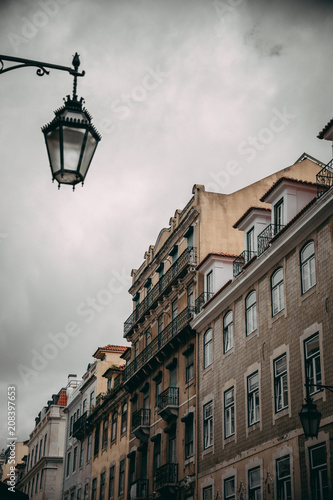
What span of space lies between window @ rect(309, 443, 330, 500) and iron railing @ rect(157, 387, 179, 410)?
1263 centimetres

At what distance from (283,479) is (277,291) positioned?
598cm

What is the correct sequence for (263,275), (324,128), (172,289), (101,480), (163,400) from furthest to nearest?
(101,480) < (172,289) < (163,400) < (263,275) < (324,128)

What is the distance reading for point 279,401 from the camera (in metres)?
23.0

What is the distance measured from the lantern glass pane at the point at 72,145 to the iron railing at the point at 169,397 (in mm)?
26250

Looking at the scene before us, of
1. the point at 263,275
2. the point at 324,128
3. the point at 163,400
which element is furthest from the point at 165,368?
the point at 324,128

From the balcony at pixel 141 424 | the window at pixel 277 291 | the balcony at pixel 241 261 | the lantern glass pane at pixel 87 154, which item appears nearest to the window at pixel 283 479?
the window at pixel 277 291

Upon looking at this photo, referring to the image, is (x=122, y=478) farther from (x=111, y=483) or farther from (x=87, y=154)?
(x=87, y=154)

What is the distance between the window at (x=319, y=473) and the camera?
19.6 meters

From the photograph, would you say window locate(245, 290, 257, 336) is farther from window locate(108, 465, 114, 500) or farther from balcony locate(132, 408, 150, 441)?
window locate(108, 465, 114, 500)

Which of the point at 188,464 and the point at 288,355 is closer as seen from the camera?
the point at 288,355

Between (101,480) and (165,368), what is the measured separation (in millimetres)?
12658

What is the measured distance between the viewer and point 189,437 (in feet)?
101

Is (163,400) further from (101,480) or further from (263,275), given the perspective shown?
(101,480)

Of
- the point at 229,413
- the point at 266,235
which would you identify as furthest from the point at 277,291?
the point at 229,413
